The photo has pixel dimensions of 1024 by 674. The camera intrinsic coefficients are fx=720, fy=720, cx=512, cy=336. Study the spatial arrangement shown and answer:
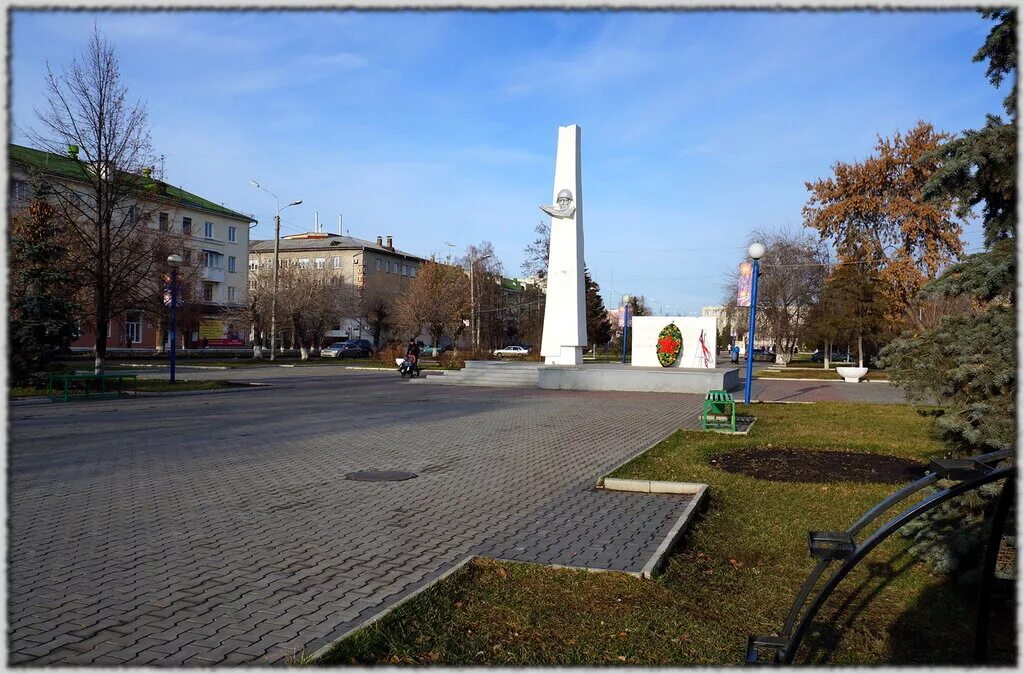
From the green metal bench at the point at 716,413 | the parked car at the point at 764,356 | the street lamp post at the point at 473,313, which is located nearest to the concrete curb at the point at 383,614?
the green metal bench at the point at 716,413

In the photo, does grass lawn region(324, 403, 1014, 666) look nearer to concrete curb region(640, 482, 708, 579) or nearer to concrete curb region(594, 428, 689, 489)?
concrete curb region(640, 482, 708, 579)

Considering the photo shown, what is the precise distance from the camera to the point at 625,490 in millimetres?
8156

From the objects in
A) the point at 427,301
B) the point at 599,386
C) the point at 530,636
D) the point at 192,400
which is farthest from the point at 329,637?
the point at 427,301

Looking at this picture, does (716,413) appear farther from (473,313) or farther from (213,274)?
(213,274)

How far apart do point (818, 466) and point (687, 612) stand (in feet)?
18.5

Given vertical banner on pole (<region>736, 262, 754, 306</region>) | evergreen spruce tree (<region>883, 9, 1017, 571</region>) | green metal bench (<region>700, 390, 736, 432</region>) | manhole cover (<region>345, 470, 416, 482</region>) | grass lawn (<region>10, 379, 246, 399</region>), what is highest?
vertical banner on pole (<region>736, 262, 754, 306</region>)

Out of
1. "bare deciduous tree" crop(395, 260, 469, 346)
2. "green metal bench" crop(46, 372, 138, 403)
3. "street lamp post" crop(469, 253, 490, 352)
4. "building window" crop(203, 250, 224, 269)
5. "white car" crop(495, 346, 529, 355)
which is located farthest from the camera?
"building window" crop(203, 250, 224, 269)

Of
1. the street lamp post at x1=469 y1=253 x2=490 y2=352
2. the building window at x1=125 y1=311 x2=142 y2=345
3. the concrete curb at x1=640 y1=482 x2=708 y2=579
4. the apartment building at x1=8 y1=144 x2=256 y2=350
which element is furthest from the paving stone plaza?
the building window at x1=125 y1=311 x2=142 y2=345

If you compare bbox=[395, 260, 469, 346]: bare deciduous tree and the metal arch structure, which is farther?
bbox=[395, 260, 469, 346]: bare deciduous tree

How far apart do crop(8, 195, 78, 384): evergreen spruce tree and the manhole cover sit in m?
15.4

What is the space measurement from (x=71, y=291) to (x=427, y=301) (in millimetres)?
34254

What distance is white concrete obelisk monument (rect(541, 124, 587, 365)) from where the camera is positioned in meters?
29.2

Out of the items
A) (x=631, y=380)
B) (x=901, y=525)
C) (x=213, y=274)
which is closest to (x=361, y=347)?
(x=213, y=274)

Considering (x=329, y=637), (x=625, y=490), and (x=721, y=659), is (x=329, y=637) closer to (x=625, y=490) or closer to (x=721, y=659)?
(x=721, y=659)
